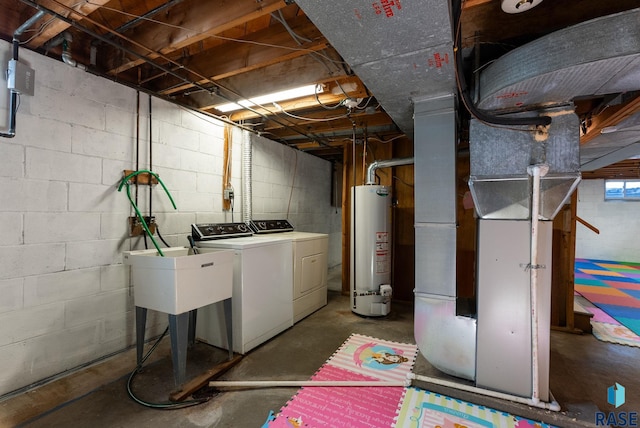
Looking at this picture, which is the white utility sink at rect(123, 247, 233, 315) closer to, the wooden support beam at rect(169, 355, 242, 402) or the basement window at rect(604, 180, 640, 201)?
the wooden support beam at rect(169, 355, 242, 402)

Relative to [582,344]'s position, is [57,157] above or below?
above

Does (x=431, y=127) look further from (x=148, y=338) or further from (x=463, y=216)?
(x=148, y=338)

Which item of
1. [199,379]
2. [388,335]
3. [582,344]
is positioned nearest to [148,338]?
[199,379]

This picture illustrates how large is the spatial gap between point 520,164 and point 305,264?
2270 mm

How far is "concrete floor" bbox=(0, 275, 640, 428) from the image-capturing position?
1.69 meters

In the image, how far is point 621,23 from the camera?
1.20 meters

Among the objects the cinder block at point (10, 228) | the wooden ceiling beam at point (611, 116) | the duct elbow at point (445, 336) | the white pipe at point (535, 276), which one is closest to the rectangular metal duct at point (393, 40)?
the white pipe at point (535, 276)

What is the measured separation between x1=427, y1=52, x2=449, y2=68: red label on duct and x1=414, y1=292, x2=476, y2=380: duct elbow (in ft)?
5.01

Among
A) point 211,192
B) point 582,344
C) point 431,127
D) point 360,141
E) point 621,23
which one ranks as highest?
point 360,141

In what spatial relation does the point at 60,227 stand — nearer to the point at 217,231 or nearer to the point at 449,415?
the point at 217,231

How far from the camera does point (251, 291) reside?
2.52 meters

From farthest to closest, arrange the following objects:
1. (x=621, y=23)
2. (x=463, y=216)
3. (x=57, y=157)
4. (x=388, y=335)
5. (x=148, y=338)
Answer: (x=463, y=216) → (x=388, y=335) → (x=148, y=338) → (x=57, y=157) → (x=621, y=23)

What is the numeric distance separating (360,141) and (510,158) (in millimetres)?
2540

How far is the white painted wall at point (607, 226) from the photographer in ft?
23.6
